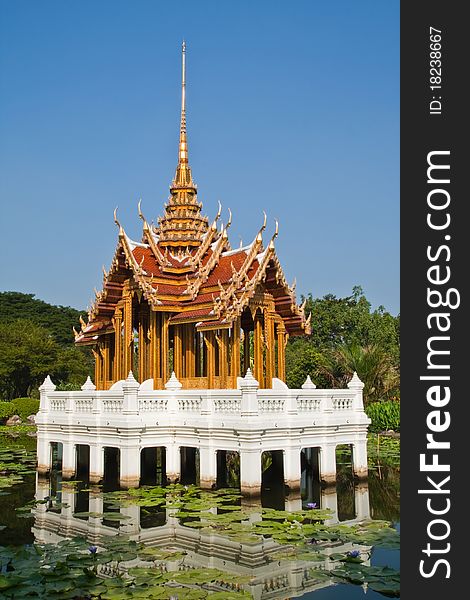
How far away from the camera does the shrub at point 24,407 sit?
1626 inches

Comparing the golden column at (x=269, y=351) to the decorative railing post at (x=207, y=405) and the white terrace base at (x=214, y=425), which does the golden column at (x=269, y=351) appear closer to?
the white terrace base at (x=214, y=425)

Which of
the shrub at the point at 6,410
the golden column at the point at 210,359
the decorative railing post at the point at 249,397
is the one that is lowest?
the shrub at the point at 6,410

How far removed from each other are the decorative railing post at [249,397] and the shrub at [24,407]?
29.1 metres

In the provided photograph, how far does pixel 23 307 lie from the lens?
70188 mm

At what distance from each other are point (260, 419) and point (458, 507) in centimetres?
769

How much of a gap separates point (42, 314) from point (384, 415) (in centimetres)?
4606

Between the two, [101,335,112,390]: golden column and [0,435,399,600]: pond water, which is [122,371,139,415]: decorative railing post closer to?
[0,435,399,600]: pond water

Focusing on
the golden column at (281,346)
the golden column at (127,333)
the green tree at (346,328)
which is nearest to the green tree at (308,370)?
the green tree at (346,328)

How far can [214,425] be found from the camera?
50.6ft

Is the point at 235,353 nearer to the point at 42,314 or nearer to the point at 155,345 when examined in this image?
the point at 155,345

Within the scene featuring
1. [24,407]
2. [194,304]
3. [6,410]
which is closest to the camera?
[194,304]

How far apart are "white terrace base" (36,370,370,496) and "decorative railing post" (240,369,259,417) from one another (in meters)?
0.02

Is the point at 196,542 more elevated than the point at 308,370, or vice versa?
the point at 308,370

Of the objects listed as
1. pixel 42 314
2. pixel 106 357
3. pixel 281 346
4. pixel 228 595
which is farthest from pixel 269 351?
pixel 42 314
